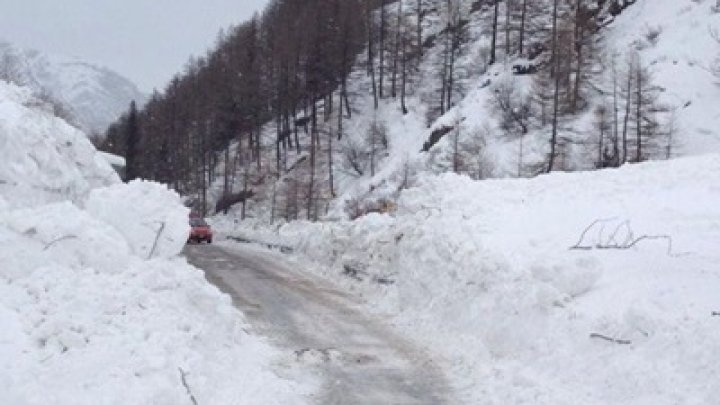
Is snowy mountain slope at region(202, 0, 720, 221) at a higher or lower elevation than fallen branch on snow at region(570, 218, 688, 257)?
higher

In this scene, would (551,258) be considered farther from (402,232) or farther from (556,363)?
(402,232)

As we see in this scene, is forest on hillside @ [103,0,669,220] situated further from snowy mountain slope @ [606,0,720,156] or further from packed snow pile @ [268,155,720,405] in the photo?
packed snow pile @ [268,155,720,405]

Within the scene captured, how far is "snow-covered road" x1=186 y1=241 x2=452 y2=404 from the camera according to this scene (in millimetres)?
10266

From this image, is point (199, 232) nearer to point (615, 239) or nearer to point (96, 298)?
point (615, 239)

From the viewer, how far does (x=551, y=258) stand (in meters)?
Result: 13.5

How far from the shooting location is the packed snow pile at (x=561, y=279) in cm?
963

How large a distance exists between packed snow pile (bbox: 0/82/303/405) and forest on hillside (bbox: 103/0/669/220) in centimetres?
3360

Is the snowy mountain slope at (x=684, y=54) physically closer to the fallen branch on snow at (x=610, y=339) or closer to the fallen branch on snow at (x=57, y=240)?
the fallen branch on snow at (x=610, y=339)

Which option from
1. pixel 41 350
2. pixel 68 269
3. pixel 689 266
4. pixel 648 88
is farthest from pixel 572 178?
pixel 648 88

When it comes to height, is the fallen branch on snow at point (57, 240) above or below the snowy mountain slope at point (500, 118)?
below

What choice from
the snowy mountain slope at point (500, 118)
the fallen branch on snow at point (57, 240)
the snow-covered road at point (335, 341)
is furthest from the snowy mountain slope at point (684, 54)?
the fallen branch on snow at point (57, 240)

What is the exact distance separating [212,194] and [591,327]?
6230 centimetres

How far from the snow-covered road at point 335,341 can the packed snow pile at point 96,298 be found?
747 millimetres

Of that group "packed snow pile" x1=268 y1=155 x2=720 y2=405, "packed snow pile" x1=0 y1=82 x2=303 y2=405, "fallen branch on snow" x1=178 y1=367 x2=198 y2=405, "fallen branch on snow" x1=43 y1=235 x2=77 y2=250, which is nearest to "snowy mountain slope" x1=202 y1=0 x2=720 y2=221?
"packed snow pile" x1=268 y1=155 x2=720 y2=405
